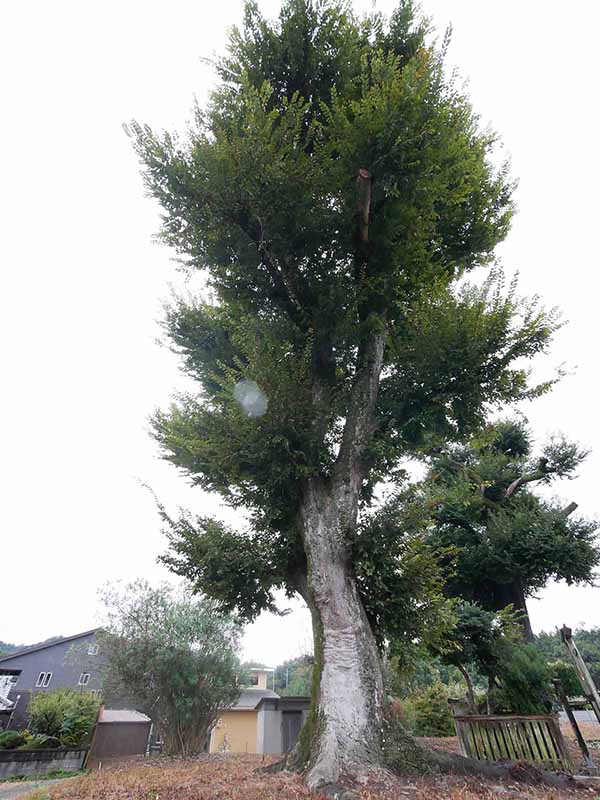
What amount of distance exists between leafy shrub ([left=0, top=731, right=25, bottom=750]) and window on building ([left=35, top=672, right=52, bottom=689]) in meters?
15.1

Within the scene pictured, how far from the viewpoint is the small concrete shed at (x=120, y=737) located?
15.5m

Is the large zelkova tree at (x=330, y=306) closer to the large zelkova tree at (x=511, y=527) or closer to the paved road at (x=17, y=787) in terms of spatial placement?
the large zelkova tree at (x=511, y=527)

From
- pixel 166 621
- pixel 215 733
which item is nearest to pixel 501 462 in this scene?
pixel 166 621

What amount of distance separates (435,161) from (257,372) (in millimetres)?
3982

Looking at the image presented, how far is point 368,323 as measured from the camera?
6.64 meters

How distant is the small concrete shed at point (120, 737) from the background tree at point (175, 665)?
11.2 feet

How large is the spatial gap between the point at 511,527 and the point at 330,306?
423 inches

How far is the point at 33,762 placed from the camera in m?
12.6

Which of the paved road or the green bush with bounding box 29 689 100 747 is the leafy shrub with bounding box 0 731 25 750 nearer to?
the green bush with bounding box 29 689 100 747

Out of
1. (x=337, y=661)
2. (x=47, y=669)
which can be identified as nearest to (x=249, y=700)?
(x=47, y=669)

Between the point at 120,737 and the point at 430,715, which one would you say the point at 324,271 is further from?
the point at 120,737

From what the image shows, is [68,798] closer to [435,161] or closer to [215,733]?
[435,161]

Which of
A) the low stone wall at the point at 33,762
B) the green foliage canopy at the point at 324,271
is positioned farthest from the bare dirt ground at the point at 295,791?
the low stone wall at the point at 33,762

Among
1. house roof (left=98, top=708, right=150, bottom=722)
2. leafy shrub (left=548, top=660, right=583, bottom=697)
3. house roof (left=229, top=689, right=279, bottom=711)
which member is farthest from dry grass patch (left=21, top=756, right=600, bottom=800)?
house roof (left=229, top=689, right=279, bottom=711)
